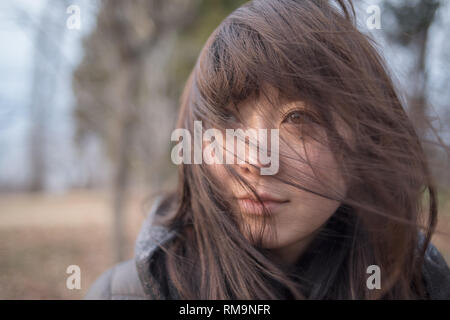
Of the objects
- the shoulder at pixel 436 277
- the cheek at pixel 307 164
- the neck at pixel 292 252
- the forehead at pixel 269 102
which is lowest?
the shoulder at pixel 436 277

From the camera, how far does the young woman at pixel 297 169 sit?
2.79ft

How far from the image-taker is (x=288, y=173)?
2.80 feet

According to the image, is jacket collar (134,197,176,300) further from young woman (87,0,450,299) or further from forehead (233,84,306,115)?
forehead (233,84,306,115)

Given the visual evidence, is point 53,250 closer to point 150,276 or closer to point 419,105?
point 150,276

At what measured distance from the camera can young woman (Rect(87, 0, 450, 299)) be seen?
0.85m

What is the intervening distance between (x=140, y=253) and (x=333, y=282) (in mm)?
693

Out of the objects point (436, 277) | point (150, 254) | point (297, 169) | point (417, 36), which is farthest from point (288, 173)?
point (417, 36)

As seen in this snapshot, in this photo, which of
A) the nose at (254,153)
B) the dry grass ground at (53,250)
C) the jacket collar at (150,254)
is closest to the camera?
the nose at (254,153)

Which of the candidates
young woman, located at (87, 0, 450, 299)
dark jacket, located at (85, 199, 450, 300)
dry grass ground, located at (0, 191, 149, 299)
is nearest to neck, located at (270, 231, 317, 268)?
young woman, located at (87, 0, 450, 299)

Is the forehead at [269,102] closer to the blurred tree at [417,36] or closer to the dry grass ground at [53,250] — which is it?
the blurred tree at [417,36]

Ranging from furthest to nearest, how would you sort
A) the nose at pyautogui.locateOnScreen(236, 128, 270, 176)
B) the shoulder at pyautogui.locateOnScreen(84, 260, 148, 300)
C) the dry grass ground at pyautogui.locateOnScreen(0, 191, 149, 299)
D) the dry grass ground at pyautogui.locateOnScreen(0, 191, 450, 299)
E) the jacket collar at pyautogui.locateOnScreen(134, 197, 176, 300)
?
1. the dry grass ground at pyautogui.locateOnScreen(0, 191, 149, 299)
2. the dry grass ground at pyautogui.locateOnScreen(0, 191, 450, 299)
3. the shoulder at pyautogui.locateOnScreen(84, 260, 148, 300)
4. the jacket collar at pyautogui.locateOnScreen(134, 197, 176, 300)
5. the nose at pyautogui.locateOnScreen(236, 128, 270, 176)

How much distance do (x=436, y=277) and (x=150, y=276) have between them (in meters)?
1.00

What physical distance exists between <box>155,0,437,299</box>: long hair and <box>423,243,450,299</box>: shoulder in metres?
0.03

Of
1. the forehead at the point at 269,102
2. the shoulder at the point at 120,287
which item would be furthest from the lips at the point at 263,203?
the shoulder at the point at 120,287
